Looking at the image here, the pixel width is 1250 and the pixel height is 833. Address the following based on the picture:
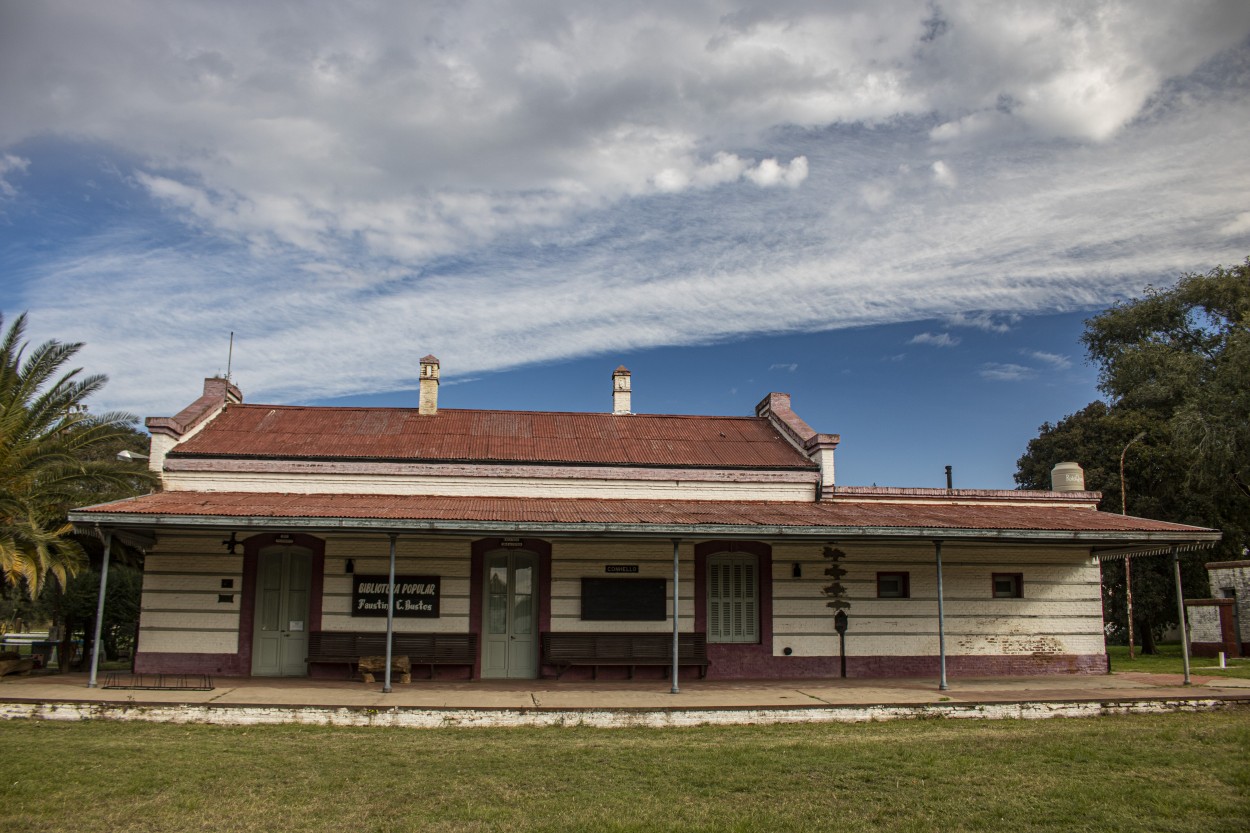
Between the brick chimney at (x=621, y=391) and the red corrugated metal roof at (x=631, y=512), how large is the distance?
14.0 ft

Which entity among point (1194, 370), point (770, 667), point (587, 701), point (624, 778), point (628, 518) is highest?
point (1194, 370)

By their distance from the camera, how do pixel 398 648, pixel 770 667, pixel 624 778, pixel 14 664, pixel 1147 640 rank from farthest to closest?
pixel 1147 640 → pixel 770 667 → pixel 398 648 → pixel 14 664 → pixel 624 778

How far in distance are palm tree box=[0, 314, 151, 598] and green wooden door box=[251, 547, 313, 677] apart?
8.98ft

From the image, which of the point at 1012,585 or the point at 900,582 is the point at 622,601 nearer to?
the point at 900,582

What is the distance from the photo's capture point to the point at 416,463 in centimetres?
1689

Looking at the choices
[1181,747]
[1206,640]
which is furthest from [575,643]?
A: [1206,640]

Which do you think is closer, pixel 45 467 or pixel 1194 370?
pixel 45 467

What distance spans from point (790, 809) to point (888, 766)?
1.81m

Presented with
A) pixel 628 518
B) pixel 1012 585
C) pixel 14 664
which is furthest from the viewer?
pixel 1012 585

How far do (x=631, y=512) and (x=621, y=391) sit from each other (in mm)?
6237

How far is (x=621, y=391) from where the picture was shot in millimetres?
20906

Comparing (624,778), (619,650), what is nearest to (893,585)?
(619,650)

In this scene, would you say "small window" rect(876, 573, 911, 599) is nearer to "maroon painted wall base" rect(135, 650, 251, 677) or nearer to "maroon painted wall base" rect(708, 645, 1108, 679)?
"maroon painted wall base" rect(708, 645, 1108, 679)

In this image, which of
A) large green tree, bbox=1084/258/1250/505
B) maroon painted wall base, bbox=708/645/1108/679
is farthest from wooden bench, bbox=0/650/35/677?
large green tree, bbox=1084/258/1250/505
